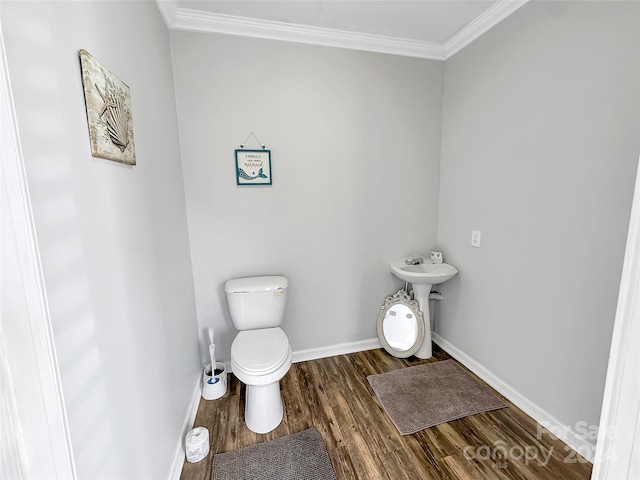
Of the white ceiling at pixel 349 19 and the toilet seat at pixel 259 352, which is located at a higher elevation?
the white ceiling at pixel 349 19

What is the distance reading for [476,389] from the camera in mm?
1991

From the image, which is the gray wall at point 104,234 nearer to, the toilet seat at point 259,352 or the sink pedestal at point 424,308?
the toilet seat at point 259,352

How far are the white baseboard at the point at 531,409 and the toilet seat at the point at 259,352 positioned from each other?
1.47 m

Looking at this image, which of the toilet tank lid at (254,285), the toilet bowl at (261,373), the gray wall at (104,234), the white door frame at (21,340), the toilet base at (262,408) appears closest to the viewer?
the white door frame at (21,340)

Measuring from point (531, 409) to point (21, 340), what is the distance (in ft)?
7.84

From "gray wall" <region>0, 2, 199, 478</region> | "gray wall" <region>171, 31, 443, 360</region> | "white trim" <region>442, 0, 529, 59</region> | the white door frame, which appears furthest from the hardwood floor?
"white trim" <region>442, 0, 529, 59</region>

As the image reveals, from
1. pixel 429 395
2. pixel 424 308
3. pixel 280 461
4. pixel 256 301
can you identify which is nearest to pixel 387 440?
pixel 429 395

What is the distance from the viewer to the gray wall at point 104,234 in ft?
2.10

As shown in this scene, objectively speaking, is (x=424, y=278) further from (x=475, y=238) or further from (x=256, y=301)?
(x=256, y=301)

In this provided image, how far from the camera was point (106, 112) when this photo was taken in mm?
937

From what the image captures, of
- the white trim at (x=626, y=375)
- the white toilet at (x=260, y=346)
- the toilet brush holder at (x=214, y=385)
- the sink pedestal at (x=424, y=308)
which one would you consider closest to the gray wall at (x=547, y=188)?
the sink pedestal at (x=424, y=308)

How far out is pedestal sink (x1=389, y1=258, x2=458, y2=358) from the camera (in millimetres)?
2160

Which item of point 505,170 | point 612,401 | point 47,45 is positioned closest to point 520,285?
point 505,170

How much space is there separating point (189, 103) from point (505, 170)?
2117 mm
